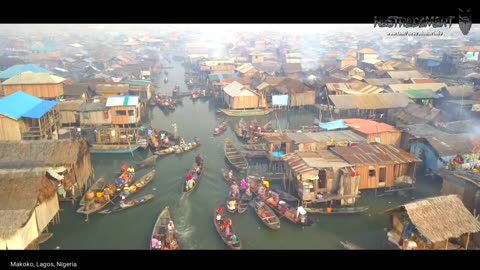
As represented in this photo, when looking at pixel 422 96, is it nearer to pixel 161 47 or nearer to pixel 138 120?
pixel 138 120

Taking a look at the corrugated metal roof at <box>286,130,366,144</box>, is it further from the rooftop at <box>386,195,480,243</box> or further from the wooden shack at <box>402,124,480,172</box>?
the rooftop at <box>386,195,480,243</box>

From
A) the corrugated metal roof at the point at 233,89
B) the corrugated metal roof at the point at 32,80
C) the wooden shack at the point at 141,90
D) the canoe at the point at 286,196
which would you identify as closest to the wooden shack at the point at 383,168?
the canoe at the point at 286,196

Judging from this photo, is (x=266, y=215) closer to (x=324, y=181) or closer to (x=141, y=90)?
(x=324, y=181)

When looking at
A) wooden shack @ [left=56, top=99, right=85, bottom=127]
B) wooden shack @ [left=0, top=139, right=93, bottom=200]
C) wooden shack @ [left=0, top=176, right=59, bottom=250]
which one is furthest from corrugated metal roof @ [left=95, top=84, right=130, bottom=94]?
wooden shack @ [left=0, top=176, right=59, bottom=250]

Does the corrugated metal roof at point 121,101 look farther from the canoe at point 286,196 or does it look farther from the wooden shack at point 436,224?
the wooden shack at point 436,224
